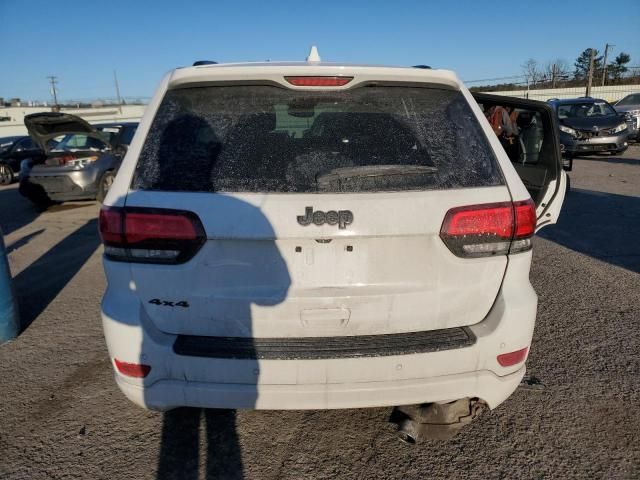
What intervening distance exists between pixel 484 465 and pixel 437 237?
1190 mm

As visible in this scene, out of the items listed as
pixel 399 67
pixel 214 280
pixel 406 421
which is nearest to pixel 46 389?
pixel 214 280

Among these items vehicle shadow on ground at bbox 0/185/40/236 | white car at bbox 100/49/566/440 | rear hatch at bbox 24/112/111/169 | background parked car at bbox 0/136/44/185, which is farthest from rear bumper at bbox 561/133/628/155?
background parked car at bbox 0/136/44/185

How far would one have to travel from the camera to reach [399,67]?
7.02ft

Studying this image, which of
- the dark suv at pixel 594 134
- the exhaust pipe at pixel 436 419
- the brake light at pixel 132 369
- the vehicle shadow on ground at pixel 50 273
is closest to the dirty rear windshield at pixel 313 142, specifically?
the brake light at pixel 132 369

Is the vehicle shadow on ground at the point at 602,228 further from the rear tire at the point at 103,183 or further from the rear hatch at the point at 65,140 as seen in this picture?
the rear hatch at the point at 65,140

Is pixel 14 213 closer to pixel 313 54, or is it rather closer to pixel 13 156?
pixel 13 156

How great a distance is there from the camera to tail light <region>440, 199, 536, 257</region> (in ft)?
6.28

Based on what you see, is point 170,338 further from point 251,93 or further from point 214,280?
point 251,93

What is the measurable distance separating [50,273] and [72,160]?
4431mm

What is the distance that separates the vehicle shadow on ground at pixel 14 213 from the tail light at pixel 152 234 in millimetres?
7242

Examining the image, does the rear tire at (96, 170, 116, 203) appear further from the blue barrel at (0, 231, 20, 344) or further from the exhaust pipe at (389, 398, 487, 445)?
the exhaust pipe at (389, 398, 487, 445)

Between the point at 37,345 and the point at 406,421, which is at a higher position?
the point at 406,421

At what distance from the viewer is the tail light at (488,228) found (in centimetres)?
191

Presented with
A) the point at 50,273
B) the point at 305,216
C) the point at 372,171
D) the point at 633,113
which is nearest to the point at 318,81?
the point at 372,171
